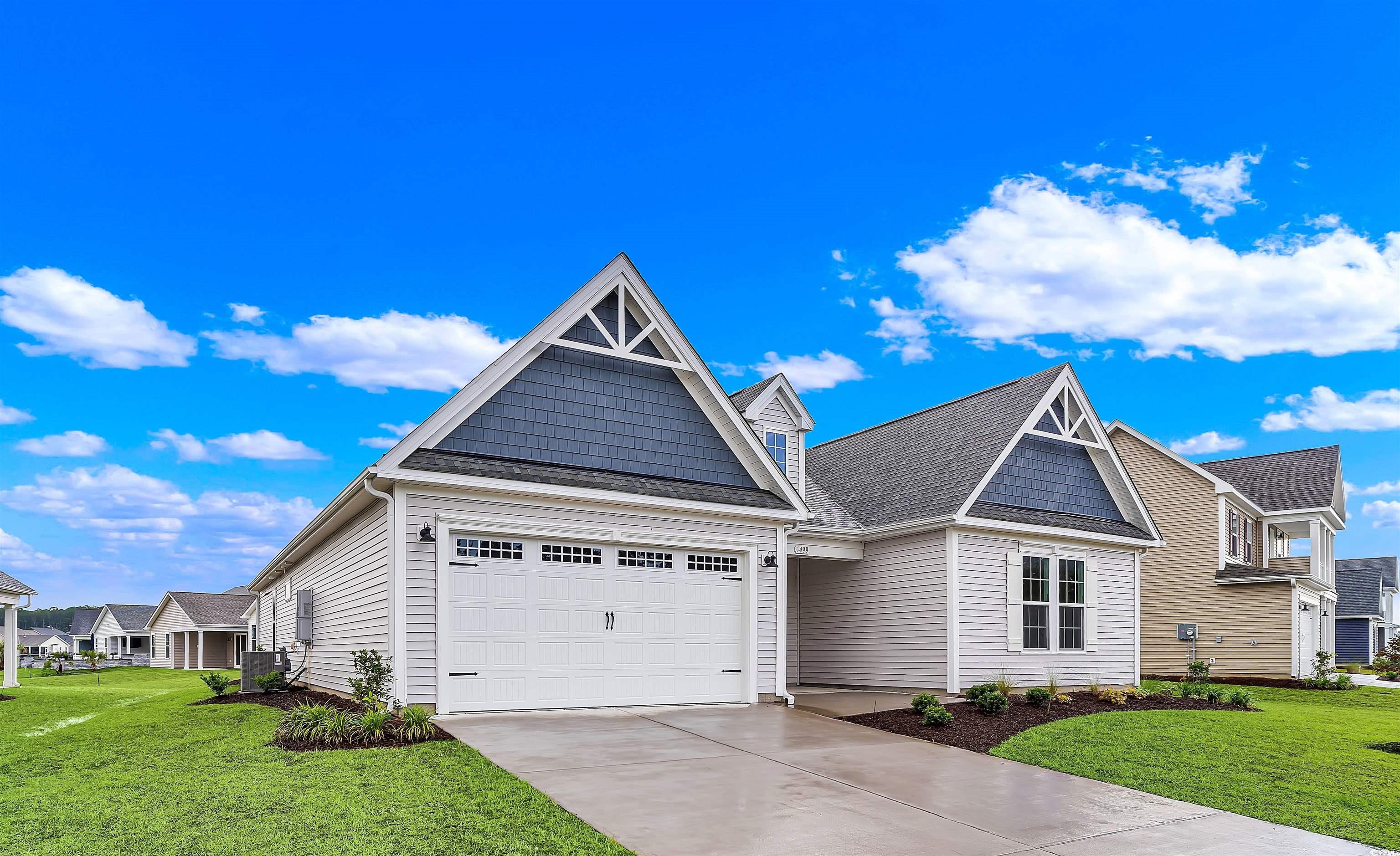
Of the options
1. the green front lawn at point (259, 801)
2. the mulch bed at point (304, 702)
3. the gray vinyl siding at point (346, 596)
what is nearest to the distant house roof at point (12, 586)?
the gray vinyl siding at point (346, 596)

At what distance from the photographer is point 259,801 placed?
7527mm

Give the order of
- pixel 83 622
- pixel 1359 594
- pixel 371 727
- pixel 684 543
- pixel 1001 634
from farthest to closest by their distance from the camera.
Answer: pixel 83 622 → pixel 1359 594 → pixel 1001 634 → pixel 684 543 → pixel 371 727

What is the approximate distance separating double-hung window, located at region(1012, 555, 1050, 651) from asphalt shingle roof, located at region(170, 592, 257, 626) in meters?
44.8

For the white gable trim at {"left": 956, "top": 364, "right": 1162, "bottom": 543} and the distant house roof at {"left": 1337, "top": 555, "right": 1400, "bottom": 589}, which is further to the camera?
the distant house roof at {"left": 1337, "top": 555, "right": 1400, "bottom": 589}

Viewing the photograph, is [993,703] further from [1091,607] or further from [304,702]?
[304,702]

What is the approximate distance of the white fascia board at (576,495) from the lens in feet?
39.3

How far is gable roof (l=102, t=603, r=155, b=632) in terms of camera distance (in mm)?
66875

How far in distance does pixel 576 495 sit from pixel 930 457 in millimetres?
9298

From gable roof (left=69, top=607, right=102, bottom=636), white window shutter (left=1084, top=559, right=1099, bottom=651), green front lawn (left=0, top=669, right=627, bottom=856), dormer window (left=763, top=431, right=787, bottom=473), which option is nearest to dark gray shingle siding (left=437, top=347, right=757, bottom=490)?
dormer window (left=763, top=431, right=787, bottom=473)

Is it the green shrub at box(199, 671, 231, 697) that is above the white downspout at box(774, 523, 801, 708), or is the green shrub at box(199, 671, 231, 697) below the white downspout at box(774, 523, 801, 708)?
below

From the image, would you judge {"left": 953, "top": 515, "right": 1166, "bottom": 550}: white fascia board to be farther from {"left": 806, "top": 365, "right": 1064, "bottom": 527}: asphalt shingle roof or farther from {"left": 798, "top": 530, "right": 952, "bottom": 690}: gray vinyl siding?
{"left": 798, "top": 530, "right": 952, "bottom": 690}: gray vinyl siding

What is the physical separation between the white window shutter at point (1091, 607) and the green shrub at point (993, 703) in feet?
17.1

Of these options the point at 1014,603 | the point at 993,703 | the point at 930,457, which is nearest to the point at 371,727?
the point at 993,703

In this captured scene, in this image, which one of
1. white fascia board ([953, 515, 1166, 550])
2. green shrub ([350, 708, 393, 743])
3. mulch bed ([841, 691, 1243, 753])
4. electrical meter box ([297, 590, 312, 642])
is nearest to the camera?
green shrub ([350, 708, 393, 743])
